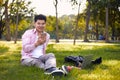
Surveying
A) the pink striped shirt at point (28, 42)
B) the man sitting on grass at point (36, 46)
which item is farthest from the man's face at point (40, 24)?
the pink striped shirt at point (28, 42)

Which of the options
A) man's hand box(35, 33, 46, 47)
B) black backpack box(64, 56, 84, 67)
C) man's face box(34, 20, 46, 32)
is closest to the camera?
man's hand box(35, 33, 46, 47)

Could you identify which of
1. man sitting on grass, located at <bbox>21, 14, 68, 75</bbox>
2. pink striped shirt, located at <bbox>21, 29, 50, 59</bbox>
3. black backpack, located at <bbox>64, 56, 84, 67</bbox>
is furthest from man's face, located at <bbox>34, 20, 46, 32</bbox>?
black backpack, located at <bbox>64, 56, 84, 67</bbox>

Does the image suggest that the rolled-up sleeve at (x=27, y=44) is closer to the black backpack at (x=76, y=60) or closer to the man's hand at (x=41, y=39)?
the man's hand at (x=41, y=39)

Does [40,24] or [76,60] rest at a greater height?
[40,24]

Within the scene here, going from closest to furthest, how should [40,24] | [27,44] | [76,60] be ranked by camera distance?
[40,24]
[27,44]
[76,60]

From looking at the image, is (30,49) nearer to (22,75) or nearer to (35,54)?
(35,54)

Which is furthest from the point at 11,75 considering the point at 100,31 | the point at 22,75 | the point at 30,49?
the point at 100,31

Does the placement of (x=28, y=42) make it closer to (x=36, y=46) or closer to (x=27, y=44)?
(x=27, y=44)

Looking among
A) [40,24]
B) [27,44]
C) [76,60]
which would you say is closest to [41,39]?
[40,24]

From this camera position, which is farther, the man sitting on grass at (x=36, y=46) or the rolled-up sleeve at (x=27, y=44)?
the rolled-up sleeve at (x=27, y=44)

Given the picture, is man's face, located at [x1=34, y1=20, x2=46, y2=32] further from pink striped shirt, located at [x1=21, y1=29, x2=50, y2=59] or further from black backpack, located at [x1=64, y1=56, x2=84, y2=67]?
black backpack, located at [x1=64, y1=56, x2=84, y2=67]

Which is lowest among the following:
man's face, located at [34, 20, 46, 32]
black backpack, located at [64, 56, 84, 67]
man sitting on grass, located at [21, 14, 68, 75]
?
black backpack, located at [64, 56, 84, 67]

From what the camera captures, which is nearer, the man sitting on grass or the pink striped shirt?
the man sitting on grass

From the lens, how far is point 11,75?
7.09 m
